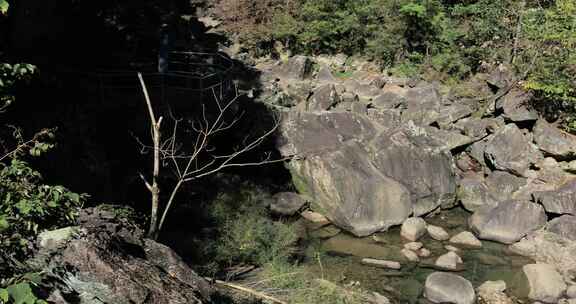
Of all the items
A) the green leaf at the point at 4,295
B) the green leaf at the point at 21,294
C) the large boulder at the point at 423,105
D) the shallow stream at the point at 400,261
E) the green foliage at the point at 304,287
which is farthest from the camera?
the large boulder at the point at 423,105

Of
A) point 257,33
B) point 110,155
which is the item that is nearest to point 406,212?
point 110,155

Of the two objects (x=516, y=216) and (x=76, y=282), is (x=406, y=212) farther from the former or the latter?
(x=76, y=282)

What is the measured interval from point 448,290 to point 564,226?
4080 mm

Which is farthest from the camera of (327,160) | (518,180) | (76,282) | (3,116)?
(518,180)

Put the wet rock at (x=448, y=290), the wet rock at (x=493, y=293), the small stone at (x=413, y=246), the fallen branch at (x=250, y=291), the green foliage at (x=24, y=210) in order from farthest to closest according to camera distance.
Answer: the small stone at (x=413, y=246)
the wet rock at (x=493, y=293)
the wet rock at (x=448, y=290)
the fallen branch at (x=250, y=291)
the green foliage at (x=24, y=210)

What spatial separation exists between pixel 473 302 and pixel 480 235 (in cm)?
284

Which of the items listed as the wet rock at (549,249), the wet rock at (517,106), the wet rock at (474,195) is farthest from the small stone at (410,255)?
the wet rock at (517,106)

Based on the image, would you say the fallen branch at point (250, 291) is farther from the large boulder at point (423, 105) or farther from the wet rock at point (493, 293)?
the large boulder at point (423, 105)

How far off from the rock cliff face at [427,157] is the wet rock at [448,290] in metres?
2.39

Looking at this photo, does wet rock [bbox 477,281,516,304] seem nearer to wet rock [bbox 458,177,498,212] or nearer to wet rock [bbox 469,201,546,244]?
wet rock [bbox 469,201,546,244]

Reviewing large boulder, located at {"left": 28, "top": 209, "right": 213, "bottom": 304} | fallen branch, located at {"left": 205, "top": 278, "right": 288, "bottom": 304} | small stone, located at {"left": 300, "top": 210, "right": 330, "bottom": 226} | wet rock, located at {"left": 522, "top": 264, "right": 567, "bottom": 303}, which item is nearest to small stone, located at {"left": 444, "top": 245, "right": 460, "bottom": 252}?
wet rock, located at {"left": 522, "top": 264, "right": 567, "bottom": 303}

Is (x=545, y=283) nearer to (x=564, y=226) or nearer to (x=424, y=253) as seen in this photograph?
(x=424, y=253)

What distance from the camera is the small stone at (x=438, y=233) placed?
1072 cm

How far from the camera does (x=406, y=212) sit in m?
11.2
